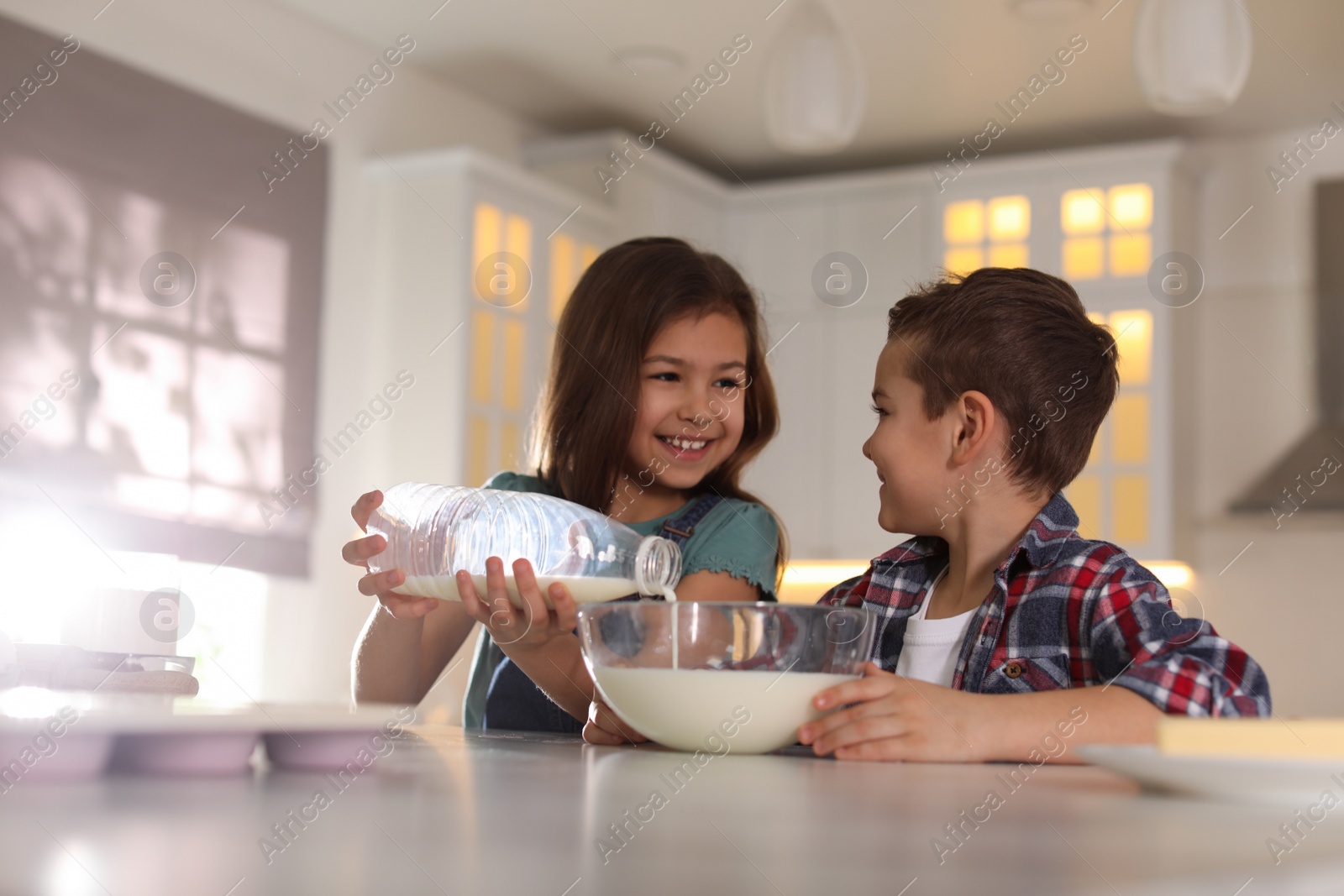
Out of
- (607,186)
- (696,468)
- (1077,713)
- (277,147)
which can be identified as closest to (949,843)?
(1077,713)

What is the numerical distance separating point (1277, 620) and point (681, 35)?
223cm

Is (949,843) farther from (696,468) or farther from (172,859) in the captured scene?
(696,468)

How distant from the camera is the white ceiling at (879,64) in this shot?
290 centimetres

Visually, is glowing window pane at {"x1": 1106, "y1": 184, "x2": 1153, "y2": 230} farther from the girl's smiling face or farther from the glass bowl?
the glass bowl

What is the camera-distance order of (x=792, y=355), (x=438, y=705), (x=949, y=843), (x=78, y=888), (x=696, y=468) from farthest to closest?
(x=792, y=355), (x=438, y=705), (x=696, y=468), (x=949, y=843), (x=78, y=888)

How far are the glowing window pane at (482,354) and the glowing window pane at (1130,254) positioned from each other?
1668 mm

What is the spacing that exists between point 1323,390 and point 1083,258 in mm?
713

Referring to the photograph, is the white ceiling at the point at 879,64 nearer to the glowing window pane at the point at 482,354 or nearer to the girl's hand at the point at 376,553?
the glowing window pane at the point at 482,354

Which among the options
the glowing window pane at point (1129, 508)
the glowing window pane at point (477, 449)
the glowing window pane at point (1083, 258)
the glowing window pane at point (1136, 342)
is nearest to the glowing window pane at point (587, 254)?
the glowing window pane at point (477, 449)

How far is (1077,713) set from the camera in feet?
2.67

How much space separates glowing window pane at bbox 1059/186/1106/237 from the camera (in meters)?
3.51

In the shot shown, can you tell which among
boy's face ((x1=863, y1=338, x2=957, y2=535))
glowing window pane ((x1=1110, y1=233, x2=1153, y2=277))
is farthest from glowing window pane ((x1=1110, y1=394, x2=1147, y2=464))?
boy's face ((x1=863, y1=338, x2=957, y2=535))

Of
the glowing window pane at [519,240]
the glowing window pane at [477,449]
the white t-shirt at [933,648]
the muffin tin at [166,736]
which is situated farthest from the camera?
the glowing window pane at [519,240]

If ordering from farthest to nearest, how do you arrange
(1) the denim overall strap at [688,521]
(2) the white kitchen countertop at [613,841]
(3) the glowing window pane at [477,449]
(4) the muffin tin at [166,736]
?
(3) the glowing window pane at [477,449], (1) the denim overall strap at [688,521], (4) the muffin tin at [166,736], (2) the white kitchen countertop at [613,841]
